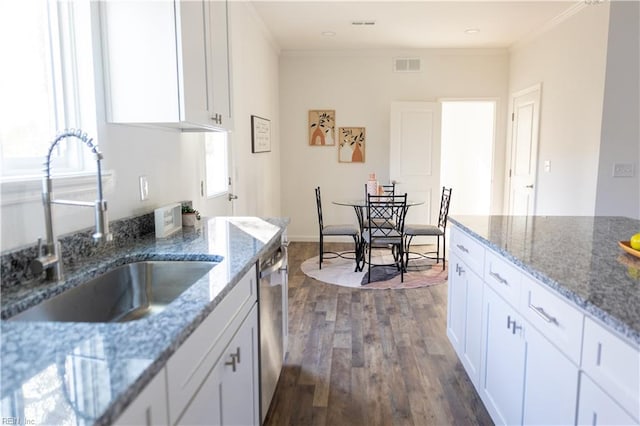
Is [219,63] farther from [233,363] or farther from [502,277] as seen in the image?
[502,277]

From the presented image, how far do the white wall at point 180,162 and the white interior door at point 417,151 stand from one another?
5.57 feet

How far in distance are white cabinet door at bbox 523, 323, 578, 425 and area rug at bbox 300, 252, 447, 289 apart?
2.73 meters

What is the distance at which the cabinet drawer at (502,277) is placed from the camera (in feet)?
5.87

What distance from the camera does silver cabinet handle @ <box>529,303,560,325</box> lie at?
146 cm

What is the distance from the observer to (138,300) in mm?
1751

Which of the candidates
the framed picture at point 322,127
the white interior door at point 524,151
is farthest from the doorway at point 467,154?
the framed picture at point 322,127

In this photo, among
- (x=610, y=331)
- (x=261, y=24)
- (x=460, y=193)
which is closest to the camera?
(x=610, y=331)

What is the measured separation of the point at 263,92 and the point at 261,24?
29.7 inches

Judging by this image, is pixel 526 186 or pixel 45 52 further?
pixel 526 186

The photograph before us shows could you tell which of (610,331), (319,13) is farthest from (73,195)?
(319,13)

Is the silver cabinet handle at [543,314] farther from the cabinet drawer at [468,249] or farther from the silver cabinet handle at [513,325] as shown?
the cabinet drawer at [468,249]

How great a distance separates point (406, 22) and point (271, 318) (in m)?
4.00

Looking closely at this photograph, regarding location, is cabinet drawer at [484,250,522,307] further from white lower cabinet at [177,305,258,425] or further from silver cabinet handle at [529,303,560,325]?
white lower cabinet at [177,305,258,425]

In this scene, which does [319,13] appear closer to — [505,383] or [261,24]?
[261,24]
